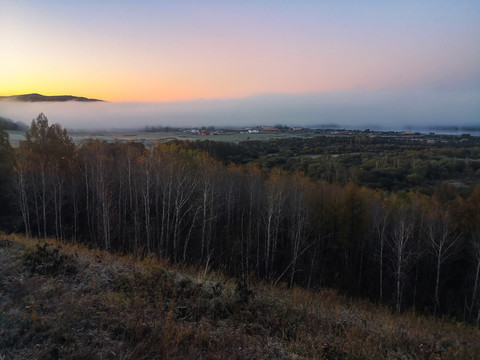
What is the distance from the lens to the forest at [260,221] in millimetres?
21969

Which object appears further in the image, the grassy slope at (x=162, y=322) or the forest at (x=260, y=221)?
the forest at (x=260, y=221)

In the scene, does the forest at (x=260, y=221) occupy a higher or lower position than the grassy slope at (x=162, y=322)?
lower

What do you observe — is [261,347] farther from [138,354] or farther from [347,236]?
[347,236]

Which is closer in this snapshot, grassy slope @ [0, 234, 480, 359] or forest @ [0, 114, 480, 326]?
grassy slope @ [0, 234, 480, 359]

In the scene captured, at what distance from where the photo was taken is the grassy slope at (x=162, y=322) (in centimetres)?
448

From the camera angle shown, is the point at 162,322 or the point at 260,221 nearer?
the point at 162,322

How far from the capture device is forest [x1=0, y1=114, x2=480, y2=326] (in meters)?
22.0

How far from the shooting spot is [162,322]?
5266 millimetres

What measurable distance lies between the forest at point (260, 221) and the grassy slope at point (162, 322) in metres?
13.2

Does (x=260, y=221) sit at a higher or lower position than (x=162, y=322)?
lower

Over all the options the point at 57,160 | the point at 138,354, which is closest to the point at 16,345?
the point at 138,354

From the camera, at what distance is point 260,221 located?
2598 cm

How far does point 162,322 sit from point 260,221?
21.0 meters

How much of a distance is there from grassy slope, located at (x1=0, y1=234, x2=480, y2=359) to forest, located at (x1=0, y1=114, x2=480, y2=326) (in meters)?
13.2
